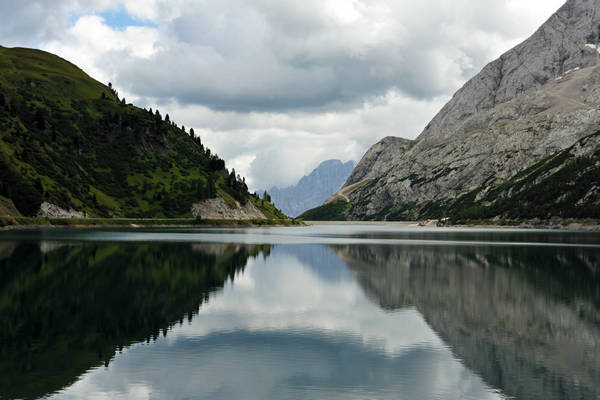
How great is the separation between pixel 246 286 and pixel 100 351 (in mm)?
28272

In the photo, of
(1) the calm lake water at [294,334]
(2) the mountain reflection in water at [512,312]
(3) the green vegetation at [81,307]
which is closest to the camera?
(1) the calm lake water at [294,334]

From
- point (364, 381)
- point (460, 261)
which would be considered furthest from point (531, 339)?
point (460, 261)

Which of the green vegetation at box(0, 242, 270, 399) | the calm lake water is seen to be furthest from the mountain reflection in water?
the green vegetation at box(0, 242, 270, 399)

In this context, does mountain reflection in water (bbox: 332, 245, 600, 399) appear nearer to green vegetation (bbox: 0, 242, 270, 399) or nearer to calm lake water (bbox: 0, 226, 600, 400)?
calm lake water (bbox: 0, 226, 600, 400)

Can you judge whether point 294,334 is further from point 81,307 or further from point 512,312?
point 512,312

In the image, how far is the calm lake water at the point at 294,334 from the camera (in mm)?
23438

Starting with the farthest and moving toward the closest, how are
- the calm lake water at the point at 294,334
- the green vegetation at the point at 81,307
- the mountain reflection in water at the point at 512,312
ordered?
1. the green vegetation at the point at 81,307
2. the mountain reflection in water at the point at 512,312
3. the calm lake water at the point at 294,334

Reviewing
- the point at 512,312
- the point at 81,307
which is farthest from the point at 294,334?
the point at 512,312

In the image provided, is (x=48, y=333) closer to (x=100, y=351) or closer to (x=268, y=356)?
(x=100, y=351)

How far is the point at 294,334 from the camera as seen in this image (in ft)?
113

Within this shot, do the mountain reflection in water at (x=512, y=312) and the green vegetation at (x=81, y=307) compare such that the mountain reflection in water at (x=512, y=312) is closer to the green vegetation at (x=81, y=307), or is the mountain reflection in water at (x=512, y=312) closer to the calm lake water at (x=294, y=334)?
the calm lake water at (x=294, y=334)

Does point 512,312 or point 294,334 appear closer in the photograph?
point 294,334

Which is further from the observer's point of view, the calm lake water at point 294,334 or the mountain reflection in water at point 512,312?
the mountain reflection in water at point 512,312

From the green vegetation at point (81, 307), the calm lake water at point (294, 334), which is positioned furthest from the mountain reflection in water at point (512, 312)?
the green vegetation at point (81, 307)
